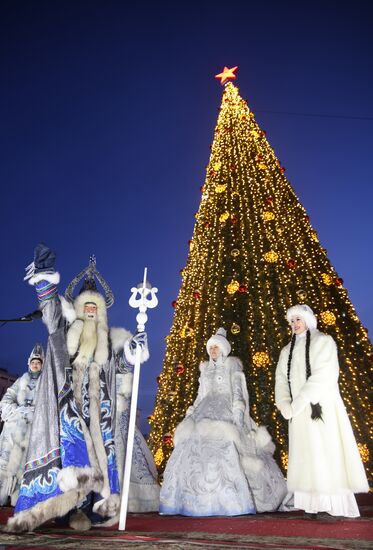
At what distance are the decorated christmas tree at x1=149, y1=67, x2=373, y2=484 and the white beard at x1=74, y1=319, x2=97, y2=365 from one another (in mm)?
4771

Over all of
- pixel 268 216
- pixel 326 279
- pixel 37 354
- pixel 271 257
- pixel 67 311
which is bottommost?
pixel 67 311

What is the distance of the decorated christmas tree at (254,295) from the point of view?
24.9 ft

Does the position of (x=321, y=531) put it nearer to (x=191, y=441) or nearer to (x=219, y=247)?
(x=191, y=441)

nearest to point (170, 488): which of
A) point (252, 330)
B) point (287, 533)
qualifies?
point (287, 533)

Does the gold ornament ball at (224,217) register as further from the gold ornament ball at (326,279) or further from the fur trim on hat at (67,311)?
the fur trim on hat at (67,311)

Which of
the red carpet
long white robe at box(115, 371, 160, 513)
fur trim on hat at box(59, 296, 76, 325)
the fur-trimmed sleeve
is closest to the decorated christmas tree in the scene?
long white robe at box(115, 371, 160, 513)

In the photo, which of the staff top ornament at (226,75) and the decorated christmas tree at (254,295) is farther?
the staff top ornament at (226,75)

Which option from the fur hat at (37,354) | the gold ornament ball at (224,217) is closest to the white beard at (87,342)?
the fur hat at (37,354)

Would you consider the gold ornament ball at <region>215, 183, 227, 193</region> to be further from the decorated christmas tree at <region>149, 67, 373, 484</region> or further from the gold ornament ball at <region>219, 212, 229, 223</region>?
the gold ornament ball at <region>219, 212, 229, 223</region>

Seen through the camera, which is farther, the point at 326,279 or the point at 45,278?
the point at 326,279

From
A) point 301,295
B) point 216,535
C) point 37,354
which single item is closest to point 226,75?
point 301,295

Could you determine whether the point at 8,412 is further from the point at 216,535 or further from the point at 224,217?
the point at 224,217

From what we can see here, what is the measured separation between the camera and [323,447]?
330cm

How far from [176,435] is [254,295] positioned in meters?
4.39
